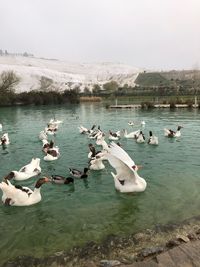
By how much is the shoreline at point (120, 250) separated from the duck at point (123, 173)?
2.87 meters

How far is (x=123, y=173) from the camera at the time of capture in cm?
1221

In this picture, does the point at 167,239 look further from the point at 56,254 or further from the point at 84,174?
the point at 84,174

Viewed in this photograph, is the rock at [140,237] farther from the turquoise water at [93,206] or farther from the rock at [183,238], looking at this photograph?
the rock at [183,238]

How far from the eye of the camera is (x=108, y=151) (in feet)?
38.7

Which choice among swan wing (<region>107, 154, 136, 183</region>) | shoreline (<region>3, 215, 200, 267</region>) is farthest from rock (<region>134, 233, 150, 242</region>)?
swan wing (<region>107, 154, 136, 183</region>)

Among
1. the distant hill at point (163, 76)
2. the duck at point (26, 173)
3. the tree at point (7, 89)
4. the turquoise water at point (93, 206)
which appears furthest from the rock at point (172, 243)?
the distant hill at point (163, 76)

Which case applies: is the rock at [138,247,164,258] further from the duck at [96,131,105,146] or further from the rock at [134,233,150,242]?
the duck at [96,131,105,146]

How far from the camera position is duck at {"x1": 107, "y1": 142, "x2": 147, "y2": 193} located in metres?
11.8

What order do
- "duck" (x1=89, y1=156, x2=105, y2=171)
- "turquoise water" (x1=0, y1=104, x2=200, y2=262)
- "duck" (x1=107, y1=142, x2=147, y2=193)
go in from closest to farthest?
1. "turquoise water" (x1=0, y1=104, x2=200, y2=262)
2. "duck" (x1=107, y1=142, x2=147, y2=193)
3. "duck" (x1=89, y1=156, x2=105, y2=171)

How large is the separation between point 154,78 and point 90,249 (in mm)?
157152

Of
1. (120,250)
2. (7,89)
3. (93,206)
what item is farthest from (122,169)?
(7,89)

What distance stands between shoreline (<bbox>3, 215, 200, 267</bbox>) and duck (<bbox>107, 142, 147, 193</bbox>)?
287cm

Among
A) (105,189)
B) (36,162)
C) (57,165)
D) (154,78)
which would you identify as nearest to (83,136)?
(57,165)

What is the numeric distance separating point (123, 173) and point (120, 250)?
4075mm
